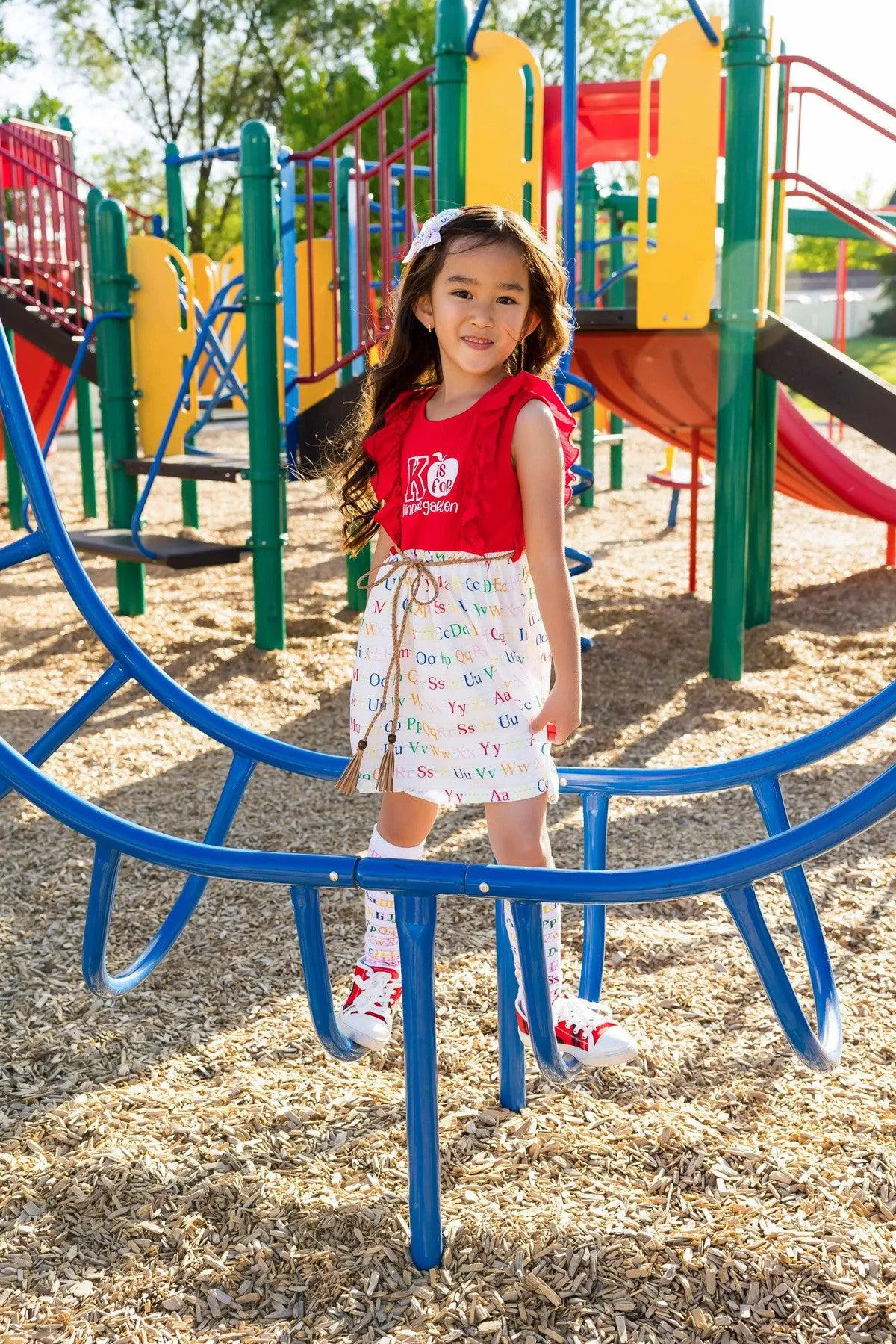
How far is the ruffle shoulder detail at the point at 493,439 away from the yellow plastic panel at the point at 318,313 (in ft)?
17.3

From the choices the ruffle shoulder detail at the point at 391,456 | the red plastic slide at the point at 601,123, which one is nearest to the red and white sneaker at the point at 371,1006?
the ruffle shoulder detail at the point at 391,456

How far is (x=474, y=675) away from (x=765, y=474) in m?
4.18

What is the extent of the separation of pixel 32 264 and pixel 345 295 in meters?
2.31

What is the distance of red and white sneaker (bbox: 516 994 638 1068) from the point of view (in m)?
1.96

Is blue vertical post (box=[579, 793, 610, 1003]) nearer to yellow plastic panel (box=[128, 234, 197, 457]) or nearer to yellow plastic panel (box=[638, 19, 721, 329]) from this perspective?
yellow plastic panel (box=[638, 19, 721, 329])

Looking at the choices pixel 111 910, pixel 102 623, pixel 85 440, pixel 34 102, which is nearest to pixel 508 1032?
pixel 111 910

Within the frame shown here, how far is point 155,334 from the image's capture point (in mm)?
6012

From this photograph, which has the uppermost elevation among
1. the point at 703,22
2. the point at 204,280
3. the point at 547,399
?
the point at 703,22

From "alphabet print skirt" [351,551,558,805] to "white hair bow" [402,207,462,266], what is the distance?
46cm

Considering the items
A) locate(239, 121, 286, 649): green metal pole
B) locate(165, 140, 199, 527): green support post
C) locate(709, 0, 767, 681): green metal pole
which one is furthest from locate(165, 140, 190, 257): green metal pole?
locate(709, 0, 767, 681): green metal pole

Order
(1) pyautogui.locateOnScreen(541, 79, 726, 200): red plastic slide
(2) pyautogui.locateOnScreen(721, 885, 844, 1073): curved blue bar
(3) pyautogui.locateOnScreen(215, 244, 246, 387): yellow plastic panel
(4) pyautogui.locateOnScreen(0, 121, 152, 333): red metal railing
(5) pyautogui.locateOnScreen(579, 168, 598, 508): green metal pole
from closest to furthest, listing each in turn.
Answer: (2) pyautogui.locateOnScreen(721, 885, 844, 1073): curved blue bar, (1) pyautogui.locateOnScreen(541, 79, 726, 200): red plastic slide, (4) pyautogui.locateOnScreen(0, 121, 152, 333): red metal railing, (5) pyautogui.locateOnScreen(579, 168, 598, 508): green metal pole, (3) pyautogui.locateOnScreen(215, 244, 246, 387): yellow plastic panel

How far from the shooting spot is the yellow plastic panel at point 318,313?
7539 mm

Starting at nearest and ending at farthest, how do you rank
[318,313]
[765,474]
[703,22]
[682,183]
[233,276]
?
[703,22] → [682,183] → [765,474] → [318,313] → [233,276]

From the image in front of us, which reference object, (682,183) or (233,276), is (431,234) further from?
(233,276)
